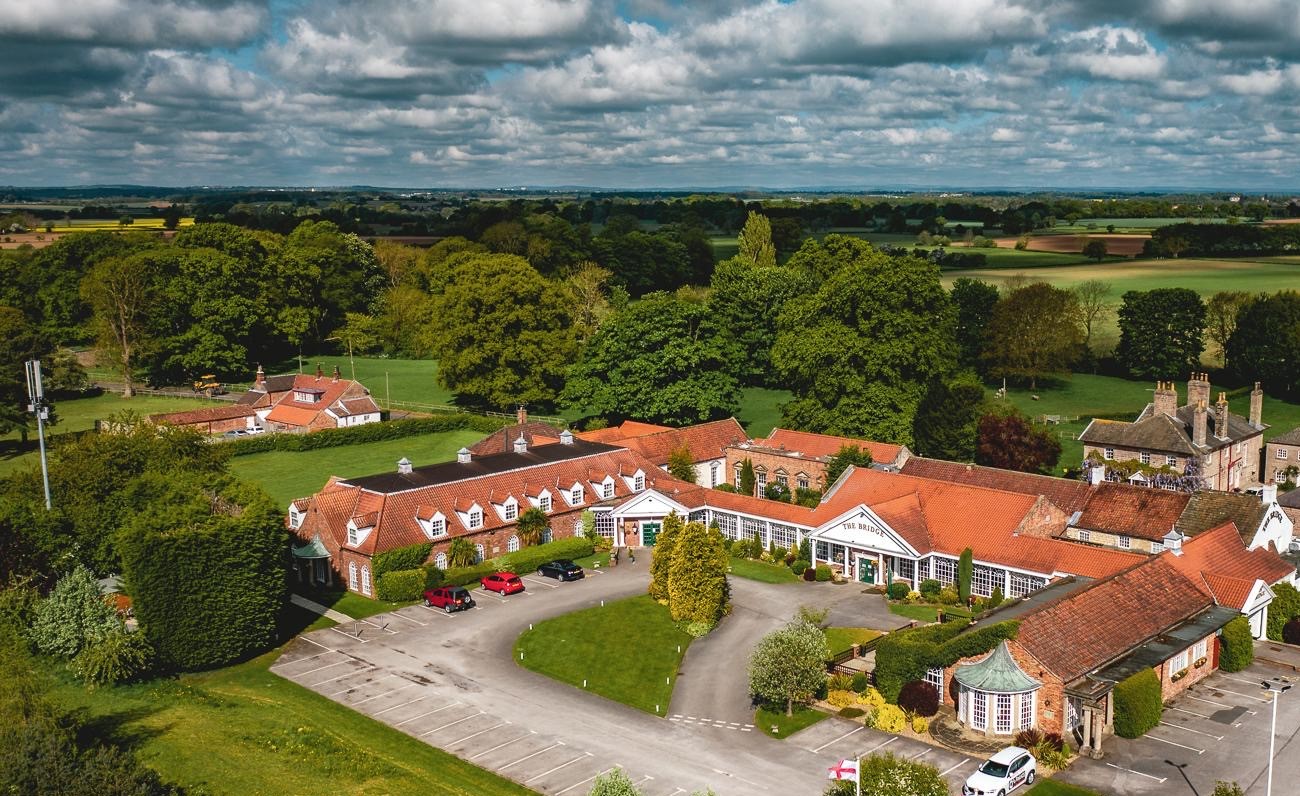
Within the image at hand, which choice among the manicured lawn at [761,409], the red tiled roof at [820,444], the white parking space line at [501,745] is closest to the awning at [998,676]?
the white parking space line at [501,745]

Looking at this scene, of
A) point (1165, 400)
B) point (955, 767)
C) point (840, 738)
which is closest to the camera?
point (955, 767)

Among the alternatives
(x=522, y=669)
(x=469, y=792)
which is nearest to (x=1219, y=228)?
(x=522, y=669)

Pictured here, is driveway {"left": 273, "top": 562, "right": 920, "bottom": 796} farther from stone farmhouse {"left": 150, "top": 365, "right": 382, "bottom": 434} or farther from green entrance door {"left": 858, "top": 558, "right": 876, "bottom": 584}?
stone farmhouse {"left": 150, "top": 365, "right": 382, "bottom": 434}

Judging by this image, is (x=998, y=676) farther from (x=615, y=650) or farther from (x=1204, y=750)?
(x=615, y=650)

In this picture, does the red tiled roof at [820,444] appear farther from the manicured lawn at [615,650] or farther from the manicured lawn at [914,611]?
the manicured lawn at [615,650]

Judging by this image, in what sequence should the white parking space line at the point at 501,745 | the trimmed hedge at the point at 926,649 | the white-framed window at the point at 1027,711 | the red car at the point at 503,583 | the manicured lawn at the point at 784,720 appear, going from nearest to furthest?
1. the white parking space line at the point at 501,745
2. the white-framed window at the point at 1027,711
3. the manicured lawn at the point at 784,720
4. the trimmed hedge at the point at 926,649
5. the red car at the point at 503,583

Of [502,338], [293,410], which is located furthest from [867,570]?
[293,410]

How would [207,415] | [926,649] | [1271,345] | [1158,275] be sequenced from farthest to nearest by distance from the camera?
[1158,275] < [1271,345] < [207,415] < [926,649]
